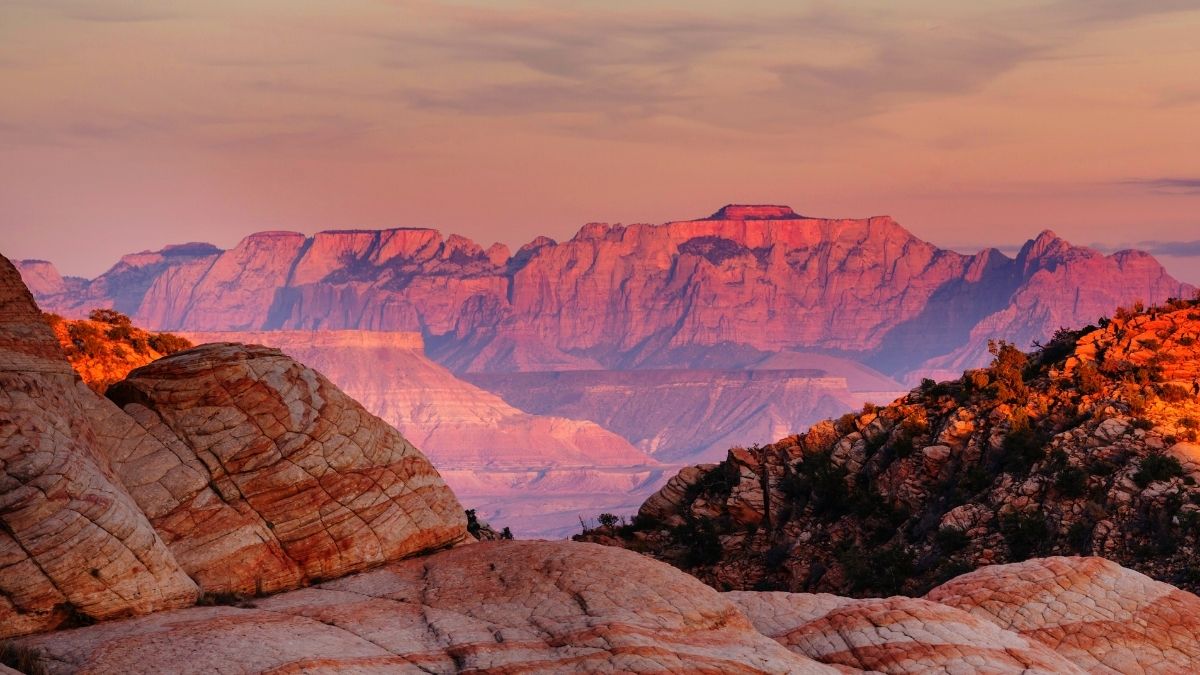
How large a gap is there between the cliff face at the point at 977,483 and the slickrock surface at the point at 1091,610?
40.6 feet

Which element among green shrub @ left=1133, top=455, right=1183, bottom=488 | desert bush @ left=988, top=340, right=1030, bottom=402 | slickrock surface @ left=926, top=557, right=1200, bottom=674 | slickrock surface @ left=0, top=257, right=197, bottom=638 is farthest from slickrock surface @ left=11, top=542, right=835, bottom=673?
desert bush @ left=988, top=340, right=1030, bottom=402

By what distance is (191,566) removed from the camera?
30766mm

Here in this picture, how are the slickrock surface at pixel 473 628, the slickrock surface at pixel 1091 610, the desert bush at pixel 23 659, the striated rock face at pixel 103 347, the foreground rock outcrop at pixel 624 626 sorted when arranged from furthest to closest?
the striated rock face at pixel 103 347 < the slickrock surface at pixel 1091 610 < the foreground rock outcrop at pixel 624 626 < the slickrock surface at pixel 473 628 < the desert bush at pixel 23 659

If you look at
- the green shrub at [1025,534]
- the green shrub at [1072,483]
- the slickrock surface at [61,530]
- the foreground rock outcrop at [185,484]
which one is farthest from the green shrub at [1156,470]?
the slickrock surface at [61,530]

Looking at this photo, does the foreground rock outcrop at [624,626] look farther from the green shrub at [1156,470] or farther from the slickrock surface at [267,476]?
the green shrub at [1156,470]

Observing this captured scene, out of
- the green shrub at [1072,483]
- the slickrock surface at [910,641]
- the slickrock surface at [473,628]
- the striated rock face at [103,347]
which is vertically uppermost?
the striated rock face at [103,347]

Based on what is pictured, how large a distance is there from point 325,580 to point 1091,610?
1714 cm

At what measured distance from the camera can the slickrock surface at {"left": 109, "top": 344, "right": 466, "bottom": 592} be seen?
31688mm

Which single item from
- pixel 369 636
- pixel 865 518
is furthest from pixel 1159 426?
pixel 369 636

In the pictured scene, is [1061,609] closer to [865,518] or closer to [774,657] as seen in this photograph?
[774,657]

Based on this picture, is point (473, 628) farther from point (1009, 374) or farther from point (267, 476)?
point (1009, 374)

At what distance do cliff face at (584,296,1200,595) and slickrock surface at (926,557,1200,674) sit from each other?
40.6ft

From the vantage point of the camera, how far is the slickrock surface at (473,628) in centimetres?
2470

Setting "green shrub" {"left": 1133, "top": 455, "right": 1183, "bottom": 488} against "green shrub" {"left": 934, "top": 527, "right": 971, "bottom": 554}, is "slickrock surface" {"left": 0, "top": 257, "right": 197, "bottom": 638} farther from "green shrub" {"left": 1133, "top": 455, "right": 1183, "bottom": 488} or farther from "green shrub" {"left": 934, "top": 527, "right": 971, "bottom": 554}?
"green shrub" {"left": 1133, "top": 455, "right": 1183, "bottom": 488}
